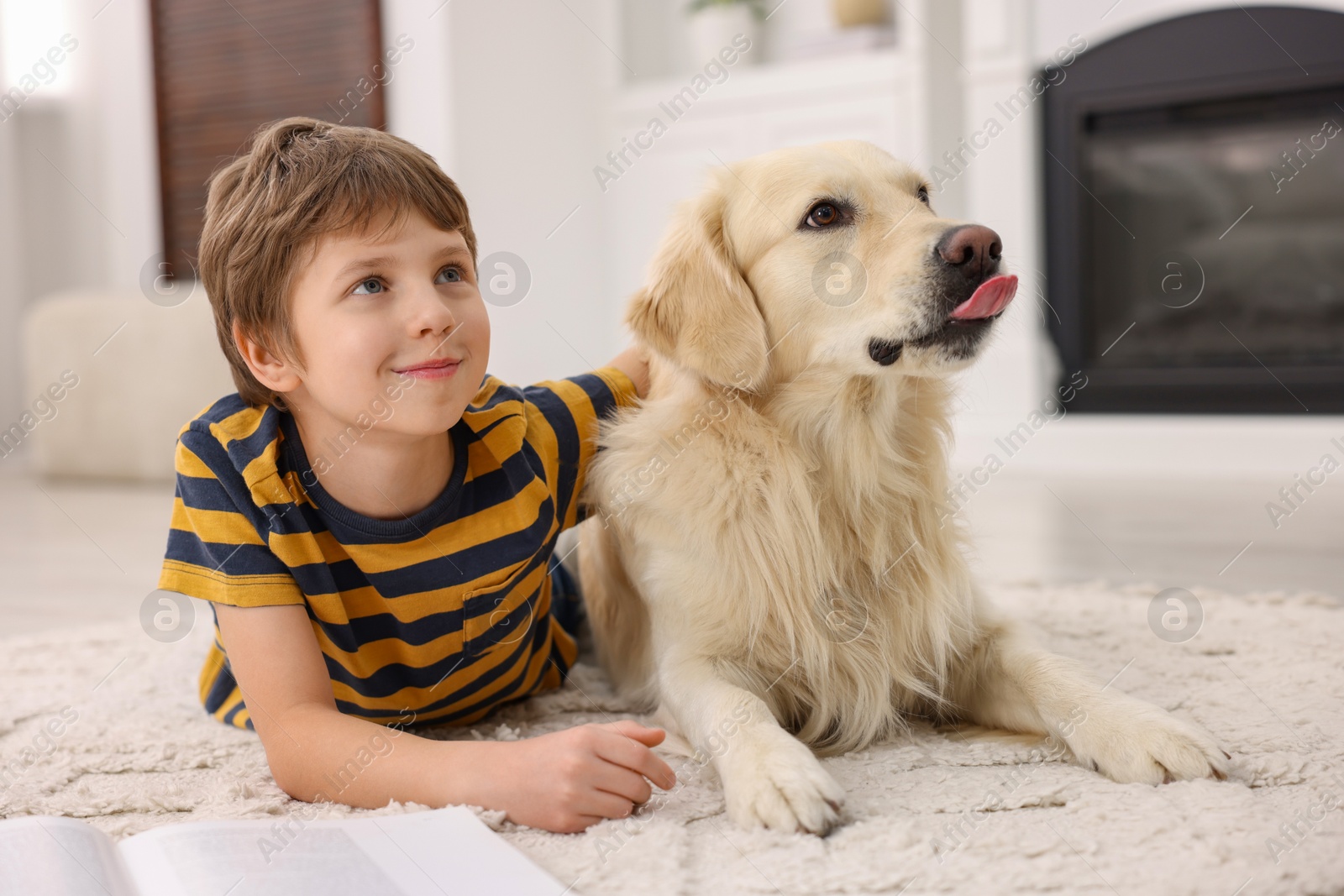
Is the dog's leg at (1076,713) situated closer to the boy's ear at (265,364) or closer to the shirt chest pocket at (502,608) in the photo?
the shirt chest pocket at (502,608)

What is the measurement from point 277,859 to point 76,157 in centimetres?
585

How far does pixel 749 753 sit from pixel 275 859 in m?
0.43

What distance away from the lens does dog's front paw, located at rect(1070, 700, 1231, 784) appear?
1.08 meters

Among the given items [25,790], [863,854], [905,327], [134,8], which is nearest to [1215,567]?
[905,327]

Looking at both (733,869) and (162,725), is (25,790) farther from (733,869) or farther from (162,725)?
(733,869)

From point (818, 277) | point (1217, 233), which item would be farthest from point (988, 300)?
point (1217, 233)

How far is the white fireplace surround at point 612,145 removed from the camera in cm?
384

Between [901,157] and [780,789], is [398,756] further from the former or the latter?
[901,157]

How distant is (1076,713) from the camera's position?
46.6 inches

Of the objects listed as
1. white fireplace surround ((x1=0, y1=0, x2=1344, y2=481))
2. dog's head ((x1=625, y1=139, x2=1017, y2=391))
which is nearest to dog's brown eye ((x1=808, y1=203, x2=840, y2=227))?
dog's head ((x1=625, y1=139, x2=1017, y2=391))

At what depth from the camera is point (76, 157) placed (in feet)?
18.9

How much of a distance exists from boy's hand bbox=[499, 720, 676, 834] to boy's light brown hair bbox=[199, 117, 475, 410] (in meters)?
0.51

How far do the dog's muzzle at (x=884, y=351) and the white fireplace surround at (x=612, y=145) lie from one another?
1898mm

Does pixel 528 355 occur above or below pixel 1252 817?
below
